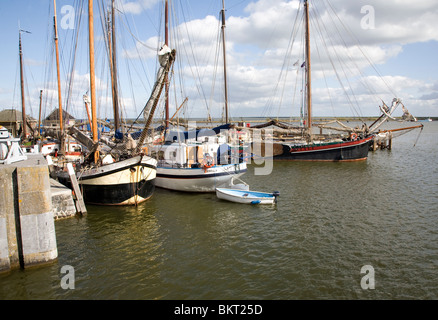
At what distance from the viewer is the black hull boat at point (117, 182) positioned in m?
18.5

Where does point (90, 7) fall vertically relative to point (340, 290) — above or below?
above

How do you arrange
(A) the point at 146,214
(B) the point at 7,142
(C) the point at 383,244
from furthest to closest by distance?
(A) the point at 146,214 → (C) the point at 383,244 → (B) the point at 7,142

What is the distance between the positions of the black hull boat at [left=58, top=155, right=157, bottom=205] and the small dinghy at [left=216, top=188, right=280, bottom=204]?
5.49 metres

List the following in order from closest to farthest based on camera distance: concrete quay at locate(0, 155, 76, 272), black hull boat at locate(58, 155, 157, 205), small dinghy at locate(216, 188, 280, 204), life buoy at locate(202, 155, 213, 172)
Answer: concrete quay at locate(0, 155, 76, 272)
black hull boat at locate(58, 155, 157, 205)
small dinghy at locate(216, 188, 280, 204)
life buoy at locate(202, 155, 213, 172)

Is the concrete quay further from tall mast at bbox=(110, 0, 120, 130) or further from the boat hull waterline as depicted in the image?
tall mast at bbox=(110, 0, 120, 130)

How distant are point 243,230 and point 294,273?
15.2 feet

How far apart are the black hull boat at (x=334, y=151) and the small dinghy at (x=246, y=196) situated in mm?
21126

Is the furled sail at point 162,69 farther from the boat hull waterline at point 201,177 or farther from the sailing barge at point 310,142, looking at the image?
the sailing barge at point 310,142

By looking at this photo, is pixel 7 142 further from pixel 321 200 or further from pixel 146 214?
pixel 321 200

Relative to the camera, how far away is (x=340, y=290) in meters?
9.88

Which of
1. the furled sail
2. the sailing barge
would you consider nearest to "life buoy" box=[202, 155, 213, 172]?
the furled sail

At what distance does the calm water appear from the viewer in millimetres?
9938

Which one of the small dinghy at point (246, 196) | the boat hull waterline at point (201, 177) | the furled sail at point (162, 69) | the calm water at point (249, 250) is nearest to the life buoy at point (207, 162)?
the boat hull waterline at point (201, 177)
